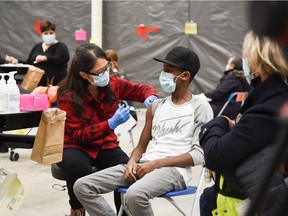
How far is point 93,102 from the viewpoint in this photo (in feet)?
10.1

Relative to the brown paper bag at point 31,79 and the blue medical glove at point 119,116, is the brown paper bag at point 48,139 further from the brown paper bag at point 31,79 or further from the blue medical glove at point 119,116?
the brown paper bag at point 31,79

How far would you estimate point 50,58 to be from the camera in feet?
20.0

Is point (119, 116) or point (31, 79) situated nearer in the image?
point (119, 116)

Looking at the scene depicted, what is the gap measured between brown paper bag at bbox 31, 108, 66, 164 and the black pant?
8.5 inches

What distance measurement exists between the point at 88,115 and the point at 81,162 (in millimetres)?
285

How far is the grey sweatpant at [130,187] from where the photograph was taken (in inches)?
98.7

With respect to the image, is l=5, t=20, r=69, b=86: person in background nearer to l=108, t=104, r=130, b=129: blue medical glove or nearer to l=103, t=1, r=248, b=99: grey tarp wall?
l=103, t=1, r=248, b=99: grey tarp wall

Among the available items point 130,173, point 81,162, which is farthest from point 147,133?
point 81,162

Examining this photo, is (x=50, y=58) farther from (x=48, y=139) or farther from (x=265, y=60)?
(x=265, y=60)

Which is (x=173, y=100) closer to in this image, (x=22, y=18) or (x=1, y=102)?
(x=1, y=102)

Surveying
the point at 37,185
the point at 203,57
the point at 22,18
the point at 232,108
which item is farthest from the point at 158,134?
the point at 22,18

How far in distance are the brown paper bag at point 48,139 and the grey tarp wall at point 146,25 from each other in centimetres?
635

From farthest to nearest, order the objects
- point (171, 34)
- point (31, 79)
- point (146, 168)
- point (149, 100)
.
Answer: point (171, 34) → point (31, 79) → point (149, 100) → point (146, 168)

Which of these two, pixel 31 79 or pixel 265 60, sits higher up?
pixel 265 60
